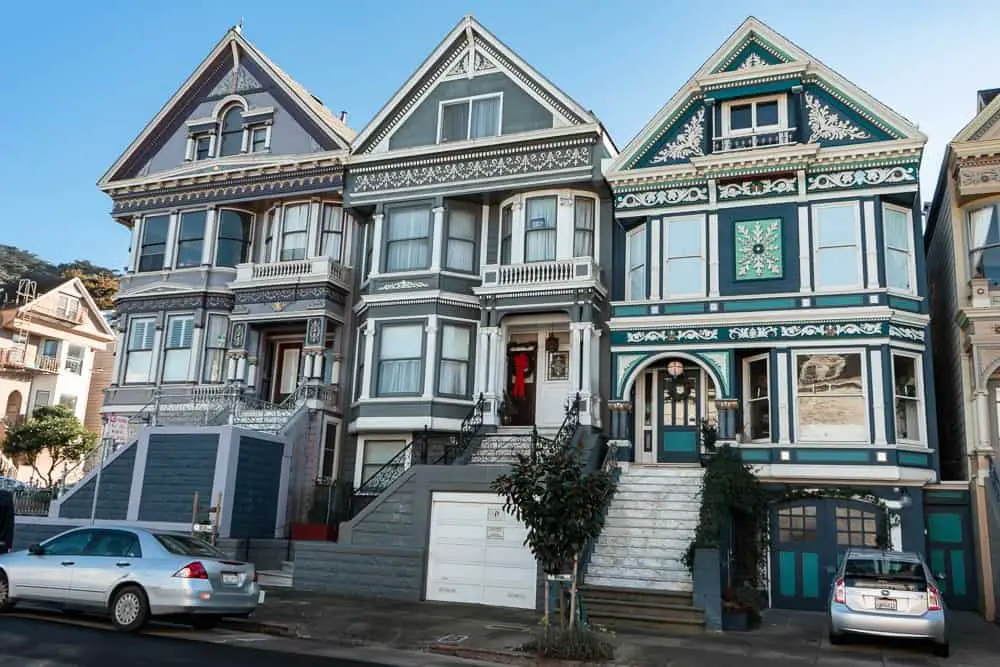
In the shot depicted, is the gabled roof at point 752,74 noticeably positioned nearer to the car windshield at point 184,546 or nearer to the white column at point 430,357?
the white column at point 430,357

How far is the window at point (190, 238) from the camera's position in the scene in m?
28.0

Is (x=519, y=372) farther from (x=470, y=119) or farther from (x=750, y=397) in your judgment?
(x=470, y=119)

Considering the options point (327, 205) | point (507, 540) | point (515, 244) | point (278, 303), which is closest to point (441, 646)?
point (507, 540)

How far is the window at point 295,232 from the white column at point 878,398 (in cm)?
1640

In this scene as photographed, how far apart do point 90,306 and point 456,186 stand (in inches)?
1407

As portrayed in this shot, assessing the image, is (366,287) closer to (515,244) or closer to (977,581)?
(515,244)

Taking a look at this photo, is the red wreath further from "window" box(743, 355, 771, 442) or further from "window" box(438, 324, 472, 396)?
"window" box(743, 355, 771, 442)

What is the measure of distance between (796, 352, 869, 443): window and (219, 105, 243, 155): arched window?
18.6 metres

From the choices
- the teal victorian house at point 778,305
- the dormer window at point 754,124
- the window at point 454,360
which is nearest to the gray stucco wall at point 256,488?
the window at point 454,360

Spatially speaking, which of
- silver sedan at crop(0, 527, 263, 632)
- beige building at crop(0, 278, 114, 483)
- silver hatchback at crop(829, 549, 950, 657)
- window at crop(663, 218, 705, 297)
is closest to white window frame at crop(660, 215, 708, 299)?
window at crop(663, 218, 705, 297)

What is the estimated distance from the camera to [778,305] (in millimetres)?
20719

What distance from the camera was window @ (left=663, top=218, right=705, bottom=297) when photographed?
2191 cm

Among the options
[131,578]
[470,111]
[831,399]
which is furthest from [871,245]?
[131,578]

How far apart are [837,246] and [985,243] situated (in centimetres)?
337
